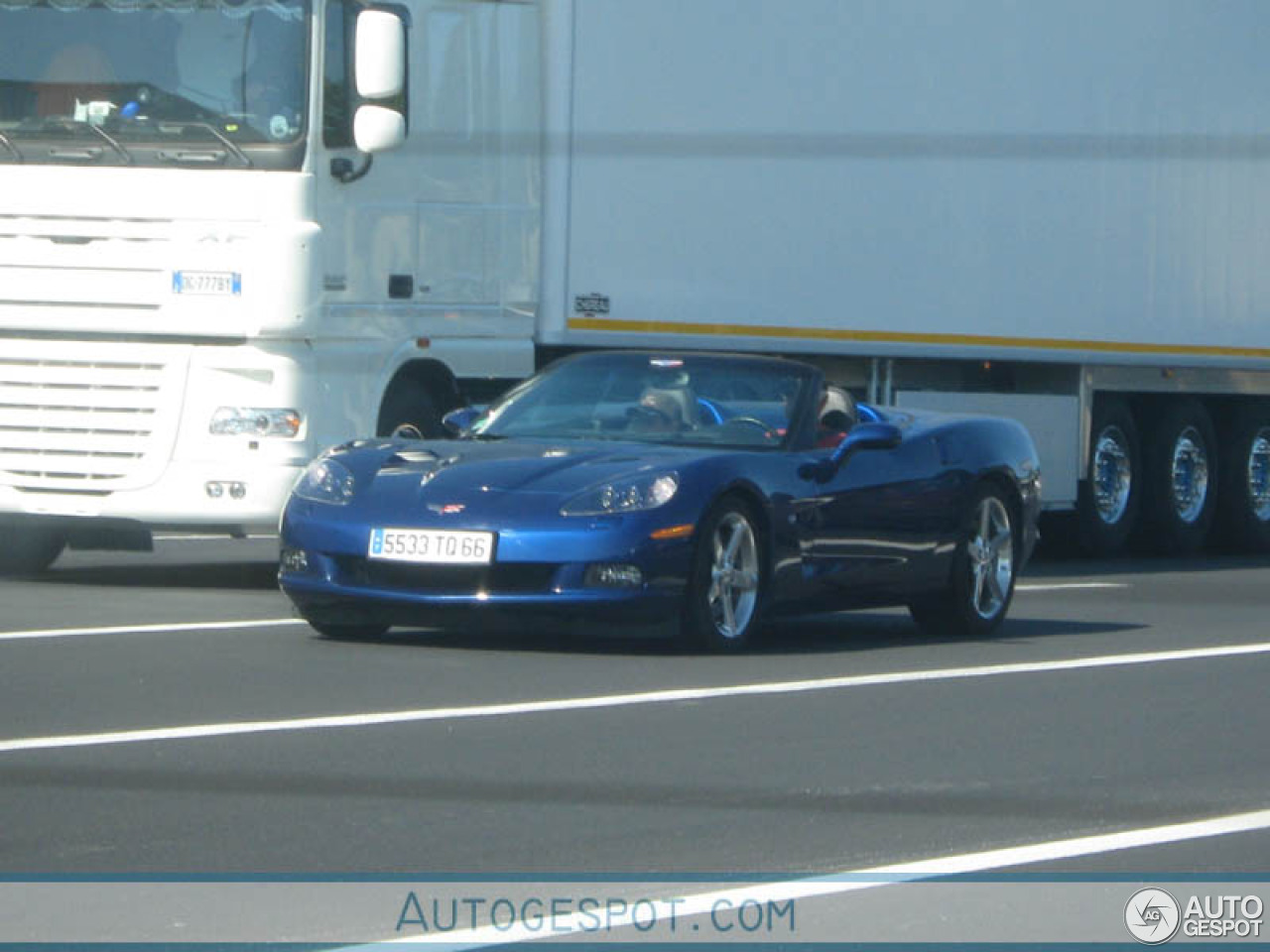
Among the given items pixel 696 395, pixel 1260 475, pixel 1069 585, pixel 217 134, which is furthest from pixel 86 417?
pixel 1260 475

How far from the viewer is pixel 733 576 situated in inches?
440

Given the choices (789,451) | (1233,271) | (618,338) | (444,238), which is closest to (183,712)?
(789,451)

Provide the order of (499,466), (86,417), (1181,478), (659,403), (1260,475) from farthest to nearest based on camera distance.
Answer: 1. (1260,475)
2. (1181,478)
3. (86,417)
4. (659,403)
5. (499,466)

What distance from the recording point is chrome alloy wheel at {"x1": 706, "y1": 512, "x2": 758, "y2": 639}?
1105 centimetres

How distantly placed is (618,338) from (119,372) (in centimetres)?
351

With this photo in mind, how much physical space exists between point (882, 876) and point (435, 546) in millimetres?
4663

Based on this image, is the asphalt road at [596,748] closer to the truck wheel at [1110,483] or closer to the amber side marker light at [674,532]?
the amber side marker light at [674,532]

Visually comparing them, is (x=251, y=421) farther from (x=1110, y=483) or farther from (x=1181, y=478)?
(x=1181, y=478)

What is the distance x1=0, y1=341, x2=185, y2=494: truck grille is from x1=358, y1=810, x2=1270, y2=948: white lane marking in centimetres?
773

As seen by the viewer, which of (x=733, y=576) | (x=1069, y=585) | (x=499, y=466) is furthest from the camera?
(x=1069, y=585)

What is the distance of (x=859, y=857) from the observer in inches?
258

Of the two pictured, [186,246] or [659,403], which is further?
[186,246]

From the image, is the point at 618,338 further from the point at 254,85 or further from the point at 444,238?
the point at 254,85

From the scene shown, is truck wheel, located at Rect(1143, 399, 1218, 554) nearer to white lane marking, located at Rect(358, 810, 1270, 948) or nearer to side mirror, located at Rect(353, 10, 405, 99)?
side mirror, located at Rect(353, 10, 405, 99)
